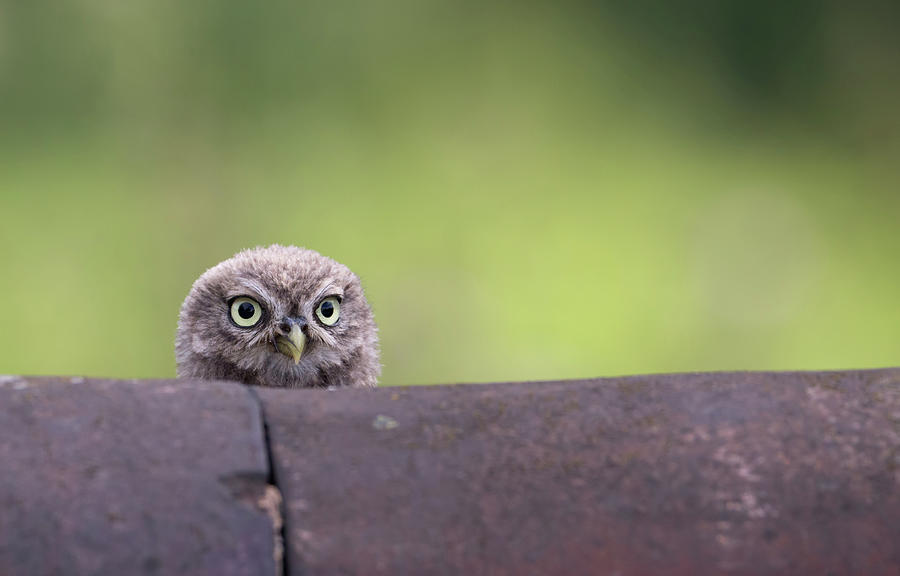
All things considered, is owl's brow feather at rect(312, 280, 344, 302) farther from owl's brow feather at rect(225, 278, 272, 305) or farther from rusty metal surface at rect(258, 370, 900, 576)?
rusty metal surface at rect(258, 370, 900, 576)

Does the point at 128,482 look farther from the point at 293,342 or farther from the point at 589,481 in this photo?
the point at 293,342

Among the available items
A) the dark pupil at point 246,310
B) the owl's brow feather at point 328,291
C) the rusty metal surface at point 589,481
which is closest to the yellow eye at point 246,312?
the dark pupil at point 246,310

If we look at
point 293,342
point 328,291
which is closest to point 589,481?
point 293,342

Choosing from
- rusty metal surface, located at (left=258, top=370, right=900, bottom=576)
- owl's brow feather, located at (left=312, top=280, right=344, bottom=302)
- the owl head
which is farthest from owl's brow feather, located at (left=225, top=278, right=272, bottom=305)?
rusty metal surface, located at (left=258, top=370, right=900, bottom=576)

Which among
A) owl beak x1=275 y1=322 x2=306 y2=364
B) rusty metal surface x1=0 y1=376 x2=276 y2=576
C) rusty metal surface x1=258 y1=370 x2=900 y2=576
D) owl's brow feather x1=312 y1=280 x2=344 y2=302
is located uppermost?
owl's brow feather x1=312 y1=280 x2=344 y2=302

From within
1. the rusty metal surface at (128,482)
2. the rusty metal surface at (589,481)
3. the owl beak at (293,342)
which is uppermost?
the owl beak at (293,342)

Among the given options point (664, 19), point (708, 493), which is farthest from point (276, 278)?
point (664, 19)

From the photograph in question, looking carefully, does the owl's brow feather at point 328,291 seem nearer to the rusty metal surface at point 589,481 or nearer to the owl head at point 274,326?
the owl head at point 274,326
